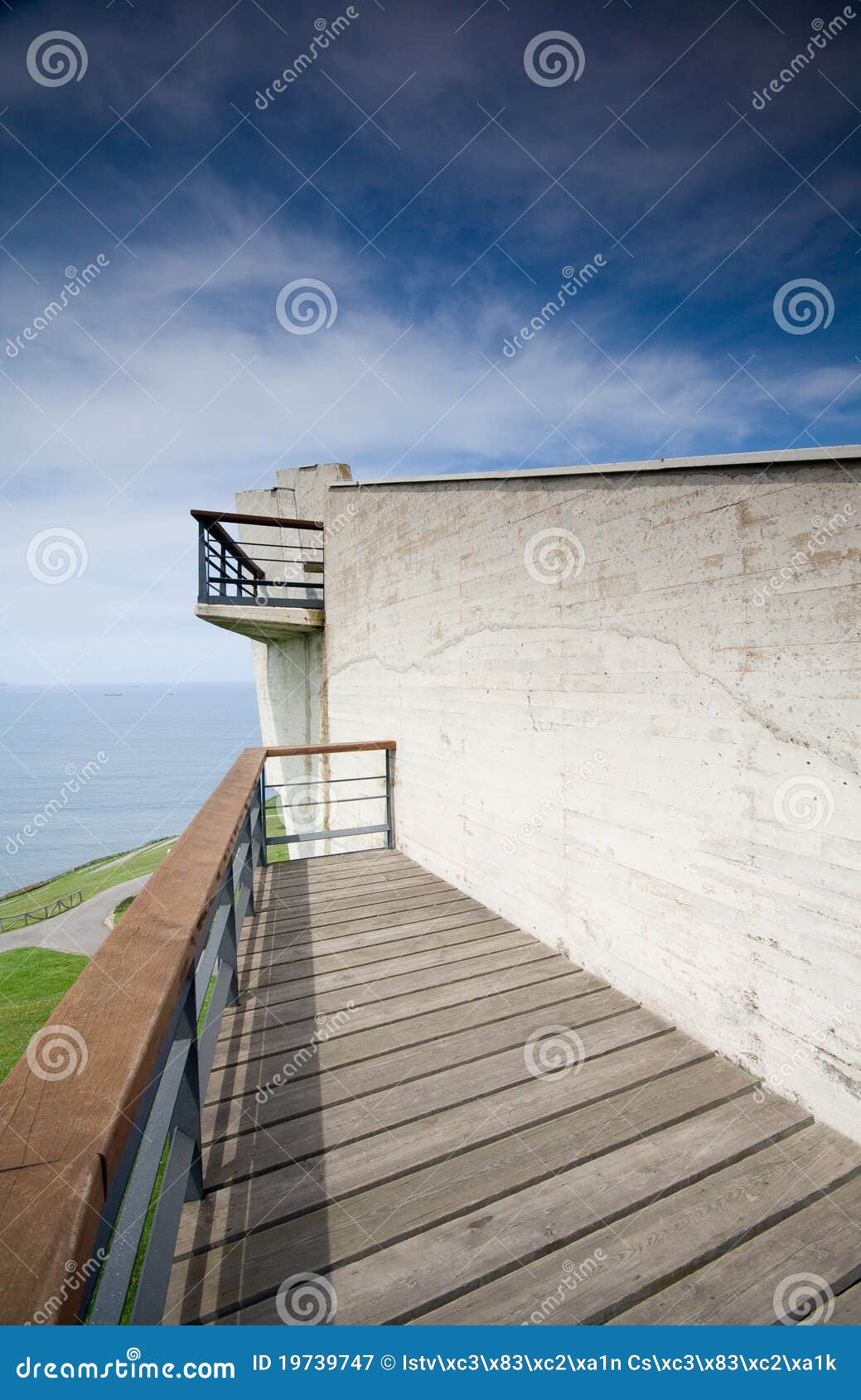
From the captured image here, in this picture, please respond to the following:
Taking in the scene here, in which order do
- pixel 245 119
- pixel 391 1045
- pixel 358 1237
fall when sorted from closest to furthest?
pixel 358 1237
pixel 391 1045
pixel 245 119

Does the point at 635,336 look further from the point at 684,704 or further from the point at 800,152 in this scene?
the point at 684,704

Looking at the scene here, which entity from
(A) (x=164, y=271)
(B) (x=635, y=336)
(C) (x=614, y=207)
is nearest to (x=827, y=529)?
(C) (x=614, y=207)

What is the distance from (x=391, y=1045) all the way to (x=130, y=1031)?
178cm

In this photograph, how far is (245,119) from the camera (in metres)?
4.69
